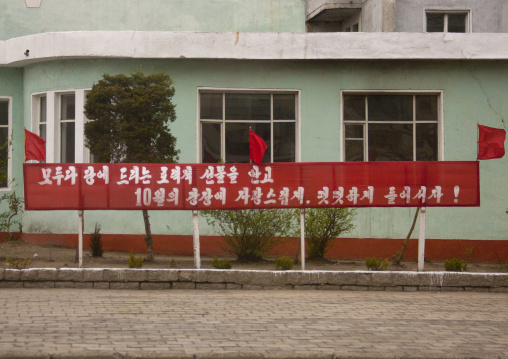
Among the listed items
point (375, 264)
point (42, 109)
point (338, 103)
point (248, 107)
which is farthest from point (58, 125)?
point (375, 264)

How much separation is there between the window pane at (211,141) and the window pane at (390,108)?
3378 millimetres

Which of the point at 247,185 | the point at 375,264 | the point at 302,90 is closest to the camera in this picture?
the point at 247,185

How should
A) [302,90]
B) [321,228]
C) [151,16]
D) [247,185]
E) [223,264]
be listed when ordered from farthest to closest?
1. [151,16]
2. [302,90]
3. [321,228]
4. [223,264]
5. [247,185]

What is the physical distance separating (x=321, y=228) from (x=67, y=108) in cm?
631

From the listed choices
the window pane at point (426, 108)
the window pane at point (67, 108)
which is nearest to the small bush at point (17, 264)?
the window pane at point (67, 108)

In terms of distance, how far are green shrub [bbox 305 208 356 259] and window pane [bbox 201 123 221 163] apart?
309 centimetres

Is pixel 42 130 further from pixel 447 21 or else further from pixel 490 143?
pixel 447 21

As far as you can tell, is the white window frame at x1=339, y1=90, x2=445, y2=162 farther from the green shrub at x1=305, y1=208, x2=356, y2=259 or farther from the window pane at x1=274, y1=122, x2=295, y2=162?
the green shrub at x1=305, y1=208, x2=356, y2=259

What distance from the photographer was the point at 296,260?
13.7 metres

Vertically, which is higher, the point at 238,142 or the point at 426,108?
the point at 426,108

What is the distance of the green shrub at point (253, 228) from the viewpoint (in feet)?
44.8

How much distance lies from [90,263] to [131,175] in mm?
2065

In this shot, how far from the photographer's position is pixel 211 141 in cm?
1644

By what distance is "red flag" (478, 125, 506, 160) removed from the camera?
40.4 ft
